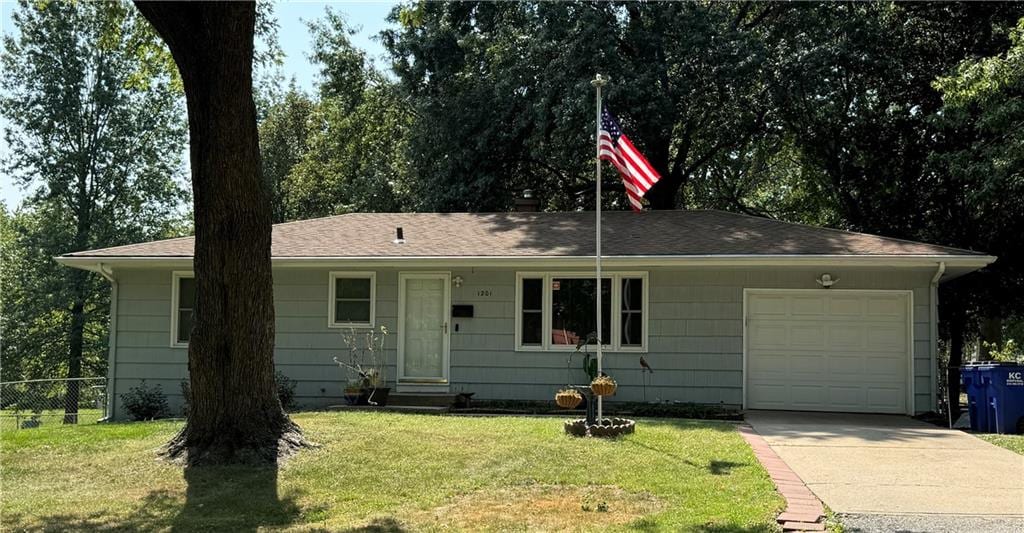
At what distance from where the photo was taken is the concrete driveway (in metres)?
6.31

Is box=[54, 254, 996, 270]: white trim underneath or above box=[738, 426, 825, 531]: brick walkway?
above

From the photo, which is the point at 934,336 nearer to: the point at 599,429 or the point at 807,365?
the point at 807,365

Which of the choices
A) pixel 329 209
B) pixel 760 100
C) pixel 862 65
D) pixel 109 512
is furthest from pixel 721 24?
pixel 109 512

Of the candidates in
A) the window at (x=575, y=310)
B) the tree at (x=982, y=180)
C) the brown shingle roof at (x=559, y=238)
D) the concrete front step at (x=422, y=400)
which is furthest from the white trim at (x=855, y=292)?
the concrete front step at (x=422, y=400)

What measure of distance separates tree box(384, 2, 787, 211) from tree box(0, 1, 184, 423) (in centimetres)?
1029

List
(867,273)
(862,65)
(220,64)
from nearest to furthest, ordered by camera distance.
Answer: (220,64)
(867,273)
(862,65)

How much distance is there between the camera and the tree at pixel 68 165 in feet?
87.9

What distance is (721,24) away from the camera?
19.2 metres

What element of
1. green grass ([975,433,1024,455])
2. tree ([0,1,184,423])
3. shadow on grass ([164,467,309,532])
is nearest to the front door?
shadow on grass ([164,467,309,532])

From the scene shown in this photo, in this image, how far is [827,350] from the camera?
41.6ft

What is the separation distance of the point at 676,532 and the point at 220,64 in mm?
5713

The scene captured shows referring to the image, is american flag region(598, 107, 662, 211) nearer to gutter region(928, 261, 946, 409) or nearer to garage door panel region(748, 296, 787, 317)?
garage door panel region(748, 296, 787, 317)

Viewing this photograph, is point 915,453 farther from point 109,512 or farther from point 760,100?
point 760,100

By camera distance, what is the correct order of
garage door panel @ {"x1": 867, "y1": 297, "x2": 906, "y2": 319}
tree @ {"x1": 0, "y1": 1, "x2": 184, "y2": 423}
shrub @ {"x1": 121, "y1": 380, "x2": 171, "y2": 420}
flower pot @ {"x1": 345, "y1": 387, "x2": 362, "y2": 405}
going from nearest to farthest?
garage door panel @ {"x1": 867, "y1": 297, "x2": 906, "y2": 319}, flower pot @ {"x1": 345, "y1": 387, "x2": 362, "y2": 405}, shrub @ {"x1": 121, "y1": 380, "x2": 171, "y2": 420}, tree @ {"x1": 0, "y1": 1, "x2": 184, "y2": 423}
